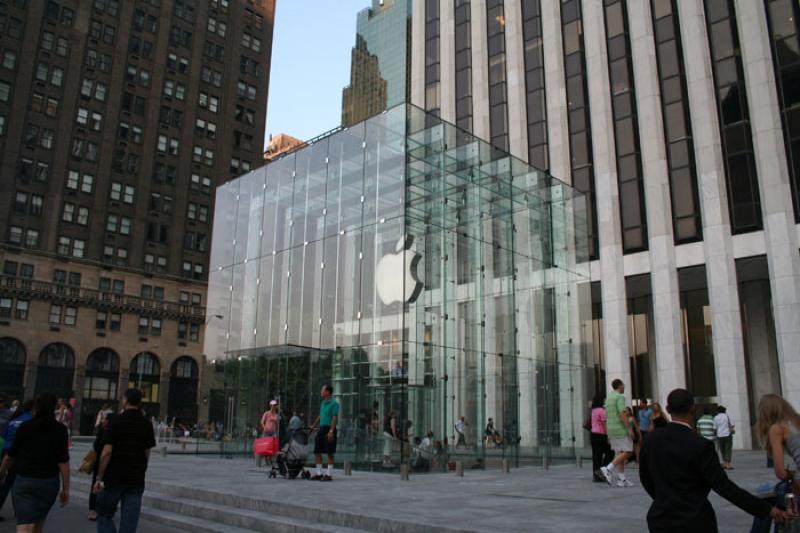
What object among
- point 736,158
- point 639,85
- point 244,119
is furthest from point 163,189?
point 736,158

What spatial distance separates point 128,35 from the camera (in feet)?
224

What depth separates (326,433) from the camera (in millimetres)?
15445

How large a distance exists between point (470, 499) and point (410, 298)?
7.97m

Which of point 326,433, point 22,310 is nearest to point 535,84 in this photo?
point 326,433

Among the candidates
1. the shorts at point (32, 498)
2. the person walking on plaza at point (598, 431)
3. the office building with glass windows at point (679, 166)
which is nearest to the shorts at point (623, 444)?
the person walking on plaza at point (598, 431)

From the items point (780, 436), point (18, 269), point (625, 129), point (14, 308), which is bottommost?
point (780, 436)

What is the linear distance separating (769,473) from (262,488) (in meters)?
11.8

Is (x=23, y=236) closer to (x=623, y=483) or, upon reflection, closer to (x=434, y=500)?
(x=434, y=500)

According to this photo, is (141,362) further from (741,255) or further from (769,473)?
(769,473)

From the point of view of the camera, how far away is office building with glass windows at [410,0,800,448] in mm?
30328

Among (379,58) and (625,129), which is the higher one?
(379,58)

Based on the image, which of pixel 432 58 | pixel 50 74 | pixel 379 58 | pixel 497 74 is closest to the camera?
pixel 497 74

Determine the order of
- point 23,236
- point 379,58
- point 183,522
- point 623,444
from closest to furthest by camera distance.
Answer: point 183,522 → point 623,444 → point 23,236 → point 379,58

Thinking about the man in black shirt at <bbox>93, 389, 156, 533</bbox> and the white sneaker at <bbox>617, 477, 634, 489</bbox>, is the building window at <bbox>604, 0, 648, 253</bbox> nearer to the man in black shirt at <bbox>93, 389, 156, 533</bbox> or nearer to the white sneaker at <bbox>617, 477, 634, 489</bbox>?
the white sneaker at <bbox>617, 477, 634, 489</bbox>
